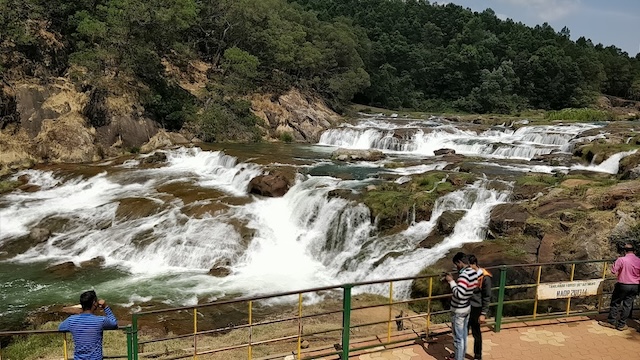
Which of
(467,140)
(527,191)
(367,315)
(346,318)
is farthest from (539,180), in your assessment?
(467,140)

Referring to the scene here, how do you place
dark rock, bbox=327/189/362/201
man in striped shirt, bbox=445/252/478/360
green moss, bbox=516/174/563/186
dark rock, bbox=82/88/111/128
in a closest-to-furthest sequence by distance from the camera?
1. man in striped shirt, bbox=445/252/478/360
2. green moss, bbox=516/174/563/186
3. dark rock, bbox=327/189/362/201
4. dark rock, bbox=82/88/111/128

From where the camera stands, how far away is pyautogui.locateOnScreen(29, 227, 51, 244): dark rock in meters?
17.4

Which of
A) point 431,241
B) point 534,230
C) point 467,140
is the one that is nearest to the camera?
point 534,230

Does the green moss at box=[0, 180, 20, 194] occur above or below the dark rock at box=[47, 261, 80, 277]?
above

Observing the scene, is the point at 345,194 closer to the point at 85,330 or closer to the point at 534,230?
the point at 534,230

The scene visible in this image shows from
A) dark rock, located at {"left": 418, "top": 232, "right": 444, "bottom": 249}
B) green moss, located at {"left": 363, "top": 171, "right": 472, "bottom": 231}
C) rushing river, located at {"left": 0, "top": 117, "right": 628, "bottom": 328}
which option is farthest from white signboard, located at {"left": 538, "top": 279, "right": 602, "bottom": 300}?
green moss, located at {"left": 363, "top": 171, "right": 472, "bottom": 231}

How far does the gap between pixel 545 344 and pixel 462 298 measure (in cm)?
220

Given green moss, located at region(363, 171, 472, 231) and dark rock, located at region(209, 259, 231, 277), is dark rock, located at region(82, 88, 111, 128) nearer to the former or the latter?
dark rock, located at region(209, 259, 231, 277)

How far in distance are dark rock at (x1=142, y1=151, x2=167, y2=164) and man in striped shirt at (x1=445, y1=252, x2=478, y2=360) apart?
2445 centimetres

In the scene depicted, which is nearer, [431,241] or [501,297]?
[501,297]

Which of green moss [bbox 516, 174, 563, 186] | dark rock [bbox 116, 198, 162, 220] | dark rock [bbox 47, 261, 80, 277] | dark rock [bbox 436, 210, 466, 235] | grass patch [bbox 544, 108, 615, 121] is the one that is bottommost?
dark rock [bbox 47, 261, 80, 277]

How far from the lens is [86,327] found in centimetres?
536

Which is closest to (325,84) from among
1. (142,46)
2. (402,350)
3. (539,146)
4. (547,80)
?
(142,46)

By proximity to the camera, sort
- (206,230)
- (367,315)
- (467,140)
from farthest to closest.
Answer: (467,140)
(206,230)
(367,315)
